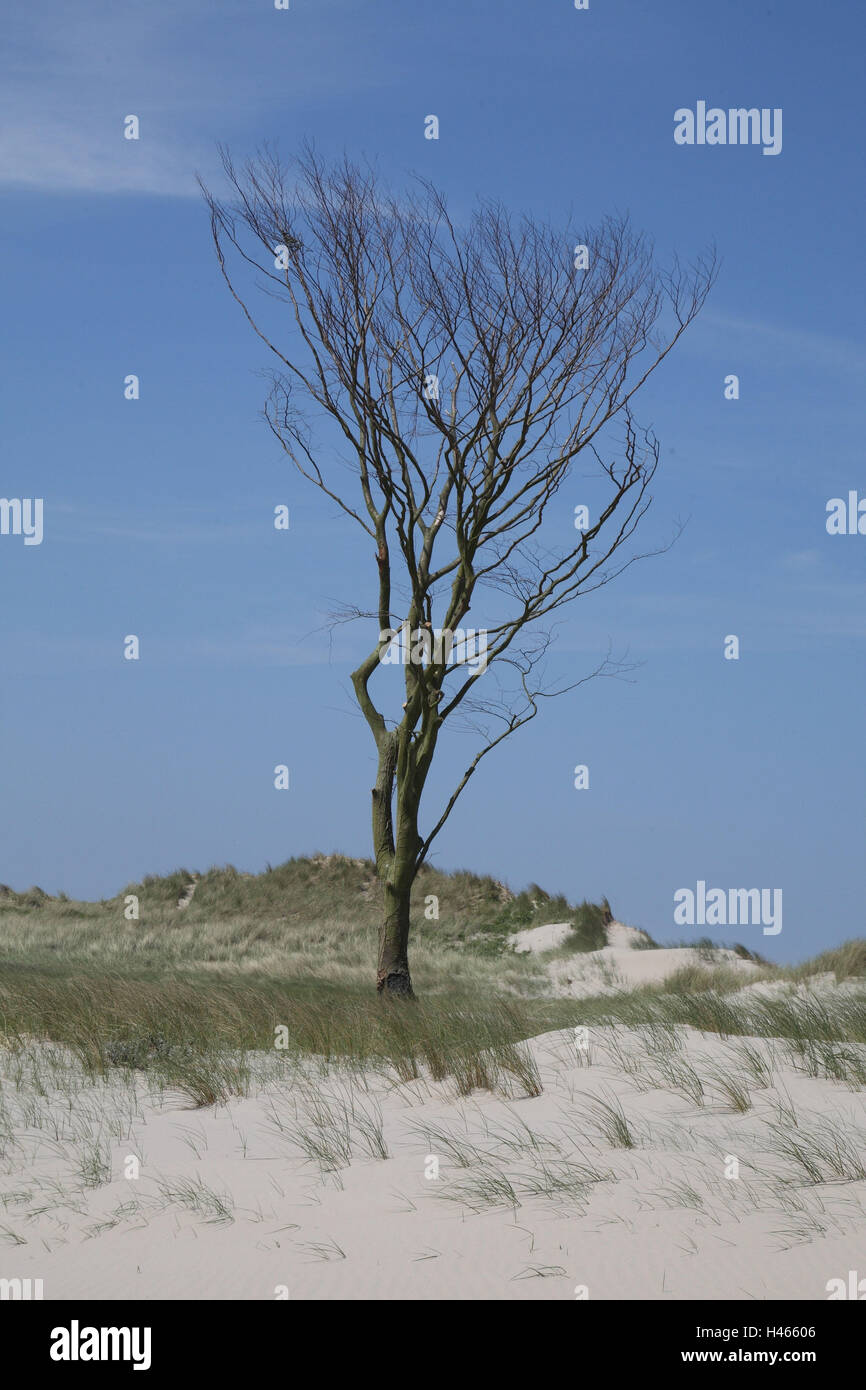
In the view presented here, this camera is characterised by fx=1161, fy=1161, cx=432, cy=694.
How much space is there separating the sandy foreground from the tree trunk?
747 cm

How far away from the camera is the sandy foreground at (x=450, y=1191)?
468 centimetres

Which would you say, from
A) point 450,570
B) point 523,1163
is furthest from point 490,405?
point 523,1163

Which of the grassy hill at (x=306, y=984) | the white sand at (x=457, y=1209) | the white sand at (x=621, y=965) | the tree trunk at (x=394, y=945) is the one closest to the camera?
the white sand at (x=457, y=1209)

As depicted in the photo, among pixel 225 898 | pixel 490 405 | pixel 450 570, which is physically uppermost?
pixel 490 405

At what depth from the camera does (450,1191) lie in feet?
18.3

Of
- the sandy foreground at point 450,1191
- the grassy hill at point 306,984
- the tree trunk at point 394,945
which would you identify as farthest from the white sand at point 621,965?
the sandy foreground at point 450,1191

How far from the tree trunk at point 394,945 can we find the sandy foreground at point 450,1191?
747 centimetres

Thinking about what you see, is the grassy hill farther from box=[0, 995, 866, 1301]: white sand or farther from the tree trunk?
box=[0, 995, 866, 1301]: white sand

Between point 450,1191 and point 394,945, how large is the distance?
33.0ft

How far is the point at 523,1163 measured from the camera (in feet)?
19.6

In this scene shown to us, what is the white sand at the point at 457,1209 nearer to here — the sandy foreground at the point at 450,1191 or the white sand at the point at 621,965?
the sandy foreground at the point at 450,1191

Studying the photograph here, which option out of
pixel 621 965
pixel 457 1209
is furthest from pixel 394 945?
pixel 457 1209

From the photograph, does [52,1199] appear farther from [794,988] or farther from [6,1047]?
[794,988]
